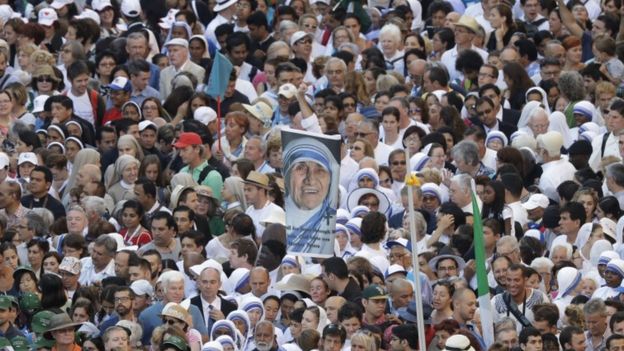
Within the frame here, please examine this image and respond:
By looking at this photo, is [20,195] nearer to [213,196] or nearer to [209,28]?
[213,196]

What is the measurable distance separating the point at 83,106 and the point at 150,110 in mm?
886

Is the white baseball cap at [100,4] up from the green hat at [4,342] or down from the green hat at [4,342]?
up

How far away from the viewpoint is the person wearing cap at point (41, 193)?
83.1ft

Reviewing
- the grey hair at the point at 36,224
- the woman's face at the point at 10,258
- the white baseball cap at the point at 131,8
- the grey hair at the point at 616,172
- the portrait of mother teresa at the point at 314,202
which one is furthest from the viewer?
A: the white baseball cap at the point at 131,8

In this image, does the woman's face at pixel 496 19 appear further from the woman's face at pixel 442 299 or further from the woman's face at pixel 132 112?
the woman's face at pixel 442 299

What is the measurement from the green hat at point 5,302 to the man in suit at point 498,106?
19.5ft

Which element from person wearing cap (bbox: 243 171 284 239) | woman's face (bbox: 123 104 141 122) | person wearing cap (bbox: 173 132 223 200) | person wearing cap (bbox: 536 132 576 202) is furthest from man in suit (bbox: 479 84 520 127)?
woman's face (bbox: 123 104 141 122)

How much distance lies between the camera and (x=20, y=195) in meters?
25.2

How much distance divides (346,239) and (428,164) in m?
1.80

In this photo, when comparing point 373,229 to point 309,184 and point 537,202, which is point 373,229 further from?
point 537,202

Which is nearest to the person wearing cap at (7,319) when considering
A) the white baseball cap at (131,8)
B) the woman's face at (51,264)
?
the woman's face at (51,264)

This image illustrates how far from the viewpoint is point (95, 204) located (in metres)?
24.8

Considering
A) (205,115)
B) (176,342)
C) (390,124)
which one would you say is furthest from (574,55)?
(176,342)

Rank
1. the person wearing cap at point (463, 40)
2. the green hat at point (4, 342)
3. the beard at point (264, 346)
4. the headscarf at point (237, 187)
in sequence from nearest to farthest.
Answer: the green hat at point (4, 342)
the beard at point (264, 346)
the headscarf at point (237, 187)
the person wearing cap at point (463, 40)
